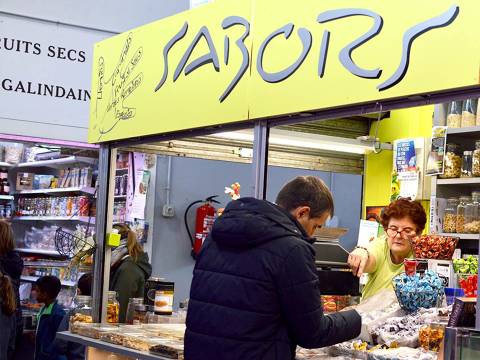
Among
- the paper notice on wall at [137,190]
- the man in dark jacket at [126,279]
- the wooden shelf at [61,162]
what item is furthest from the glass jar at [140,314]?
the paper notice on wall at [137,190]

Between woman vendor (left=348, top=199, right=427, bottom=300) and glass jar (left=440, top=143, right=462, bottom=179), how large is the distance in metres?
1.20

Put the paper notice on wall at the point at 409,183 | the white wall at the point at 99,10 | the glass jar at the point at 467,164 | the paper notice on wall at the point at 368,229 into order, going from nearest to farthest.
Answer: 1. the glass jar at the point at 467,164
2. the paper notice on wall at the point at 409,183
3. the paper notice on wall at the point at 368,229
4. the white wall at the point at 99,10

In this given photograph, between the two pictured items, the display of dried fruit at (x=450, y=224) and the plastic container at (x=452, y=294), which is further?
the display of dried fruit at (x=450, y=224)

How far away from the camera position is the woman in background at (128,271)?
5801mm

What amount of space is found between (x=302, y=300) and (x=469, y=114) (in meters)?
2.79

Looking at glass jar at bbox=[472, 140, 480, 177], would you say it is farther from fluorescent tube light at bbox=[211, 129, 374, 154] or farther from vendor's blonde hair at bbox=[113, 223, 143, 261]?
vendor's blonde hair at bbox=[113, 223, 143, 261]

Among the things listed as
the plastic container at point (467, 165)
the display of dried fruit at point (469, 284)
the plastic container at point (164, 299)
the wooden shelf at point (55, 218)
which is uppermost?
the plastic container at point (467, 165)

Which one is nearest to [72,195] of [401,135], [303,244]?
[401,135]

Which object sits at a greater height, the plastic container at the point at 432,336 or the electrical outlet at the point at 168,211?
the electrical outlet at the point at 168,211

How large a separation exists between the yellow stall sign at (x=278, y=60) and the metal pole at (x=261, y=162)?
0.09 metres

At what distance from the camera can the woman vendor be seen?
3.83m

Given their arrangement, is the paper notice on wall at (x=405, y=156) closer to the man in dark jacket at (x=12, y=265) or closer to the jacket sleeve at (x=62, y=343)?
the jacket sleeve at (x=62, y=343)

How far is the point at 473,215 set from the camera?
15.9ft

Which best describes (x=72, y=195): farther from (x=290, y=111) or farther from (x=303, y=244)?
(x=303, y=244)
